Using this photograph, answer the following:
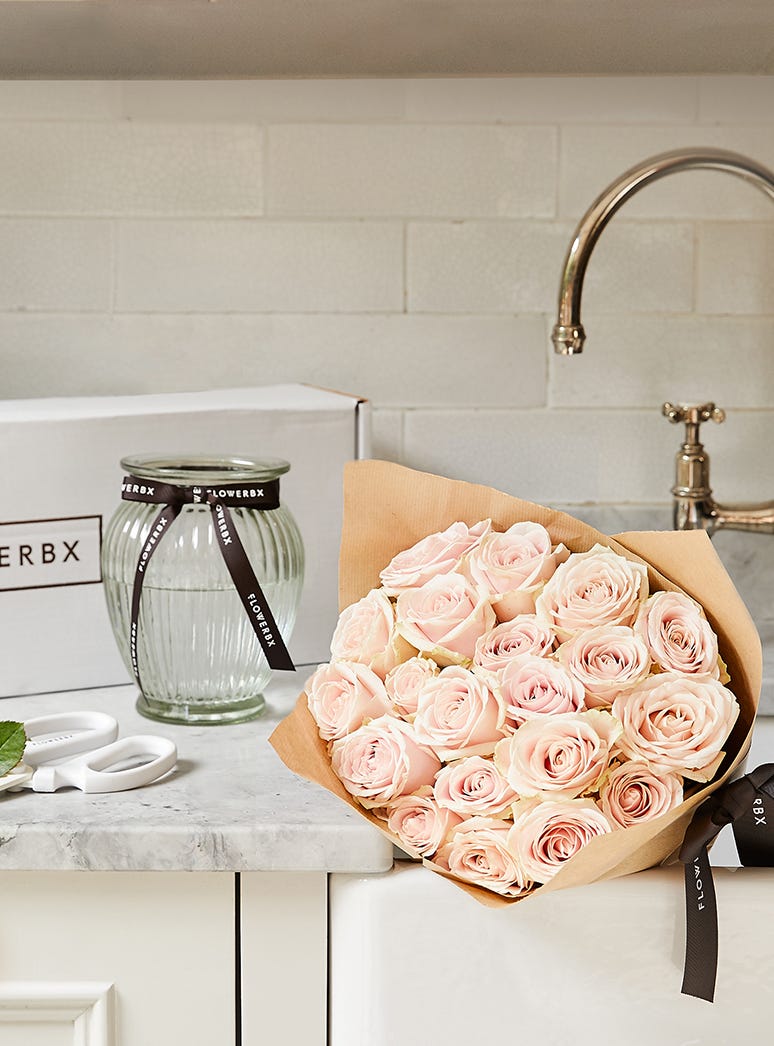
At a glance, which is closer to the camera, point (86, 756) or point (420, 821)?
point (420, 821)

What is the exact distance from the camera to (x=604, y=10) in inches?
41.3

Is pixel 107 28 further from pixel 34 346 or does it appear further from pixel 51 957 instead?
pixel 51 957

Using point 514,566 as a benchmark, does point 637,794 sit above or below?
below

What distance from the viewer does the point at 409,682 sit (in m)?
0.71

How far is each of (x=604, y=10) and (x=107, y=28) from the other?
0.47 meters

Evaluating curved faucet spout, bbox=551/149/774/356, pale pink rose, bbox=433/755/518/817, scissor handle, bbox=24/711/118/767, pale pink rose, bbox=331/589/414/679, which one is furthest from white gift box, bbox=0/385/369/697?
pale pink rose, bbox=433/755/518/817

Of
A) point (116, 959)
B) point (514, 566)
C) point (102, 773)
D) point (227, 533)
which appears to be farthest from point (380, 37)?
point (116, 959)

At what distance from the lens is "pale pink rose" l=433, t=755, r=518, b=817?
665 millimetres

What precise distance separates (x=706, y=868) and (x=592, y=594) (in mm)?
173

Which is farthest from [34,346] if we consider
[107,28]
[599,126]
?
[599,126]

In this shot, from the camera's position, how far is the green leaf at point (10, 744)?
2.57 feet

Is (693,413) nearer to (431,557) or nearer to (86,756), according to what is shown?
(431,557)

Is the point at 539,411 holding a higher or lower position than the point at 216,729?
higher

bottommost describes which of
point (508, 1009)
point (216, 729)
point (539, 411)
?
point (508, 1009)
